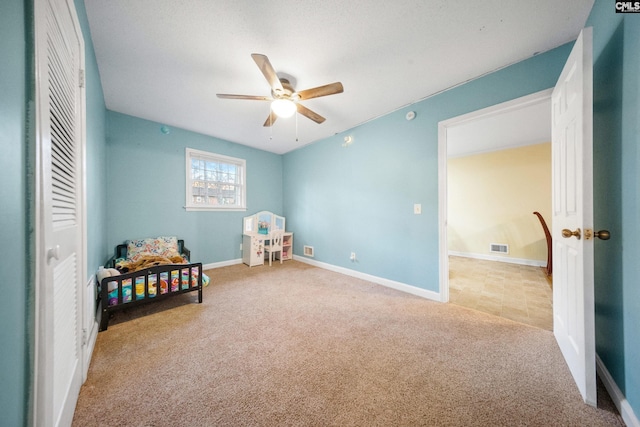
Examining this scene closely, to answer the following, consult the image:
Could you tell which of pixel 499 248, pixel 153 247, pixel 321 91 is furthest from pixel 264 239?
pixel 499 248

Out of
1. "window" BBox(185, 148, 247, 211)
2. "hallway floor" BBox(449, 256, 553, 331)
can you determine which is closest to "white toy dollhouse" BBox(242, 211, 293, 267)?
"window" BBox(185, 148, 247, 211)

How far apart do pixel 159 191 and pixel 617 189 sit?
466 centimetres

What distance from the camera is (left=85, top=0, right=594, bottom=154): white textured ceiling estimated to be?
144 cm

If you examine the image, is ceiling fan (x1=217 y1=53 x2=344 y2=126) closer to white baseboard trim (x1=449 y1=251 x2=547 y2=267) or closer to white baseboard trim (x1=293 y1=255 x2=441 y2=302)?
white baseboard trim (x1=293 y1=255 x2=441 y2=302)

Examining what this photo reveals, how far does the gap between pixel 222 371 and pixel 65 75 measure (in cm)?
184

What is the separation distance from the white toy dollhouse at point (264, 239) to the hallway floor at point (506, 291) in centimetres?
291

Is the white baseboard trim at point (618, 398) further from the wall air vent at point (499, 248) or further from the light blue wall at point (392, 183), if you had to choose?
the wall air vent at point (499, 248)

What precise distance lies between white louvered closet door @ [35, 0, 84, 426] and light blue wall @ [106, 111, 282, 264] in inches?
83.6

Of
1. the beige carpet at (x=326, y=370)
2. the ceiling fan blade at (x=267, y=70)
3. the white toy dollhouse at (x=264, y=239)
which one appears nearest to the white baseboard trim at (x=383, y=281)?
the beige carpet at (x=326, y=370)

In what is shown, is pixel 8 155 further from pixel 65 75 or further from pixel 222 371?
pixel 222 371

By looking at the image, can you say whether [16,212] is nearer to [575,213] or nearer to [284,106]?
[284,106]

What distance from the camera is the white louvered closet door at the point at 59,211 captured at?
0.70 meters

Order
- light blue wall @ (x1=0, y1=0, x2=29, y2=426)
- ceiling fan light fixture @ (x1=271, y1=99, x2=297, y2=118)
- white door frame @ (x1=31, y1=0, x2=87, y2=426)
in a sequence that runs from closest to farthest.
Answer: light blue wall @ (x1=0, y1=0, x2=29, y2=426) < white door frame @ (x1=31, y1=0, x2=87, y2=426) < ceiling fan light fixture @ (x1=271, y1=99, x2=297, y2=118)

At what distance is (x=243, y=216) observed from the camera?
4199 mm
